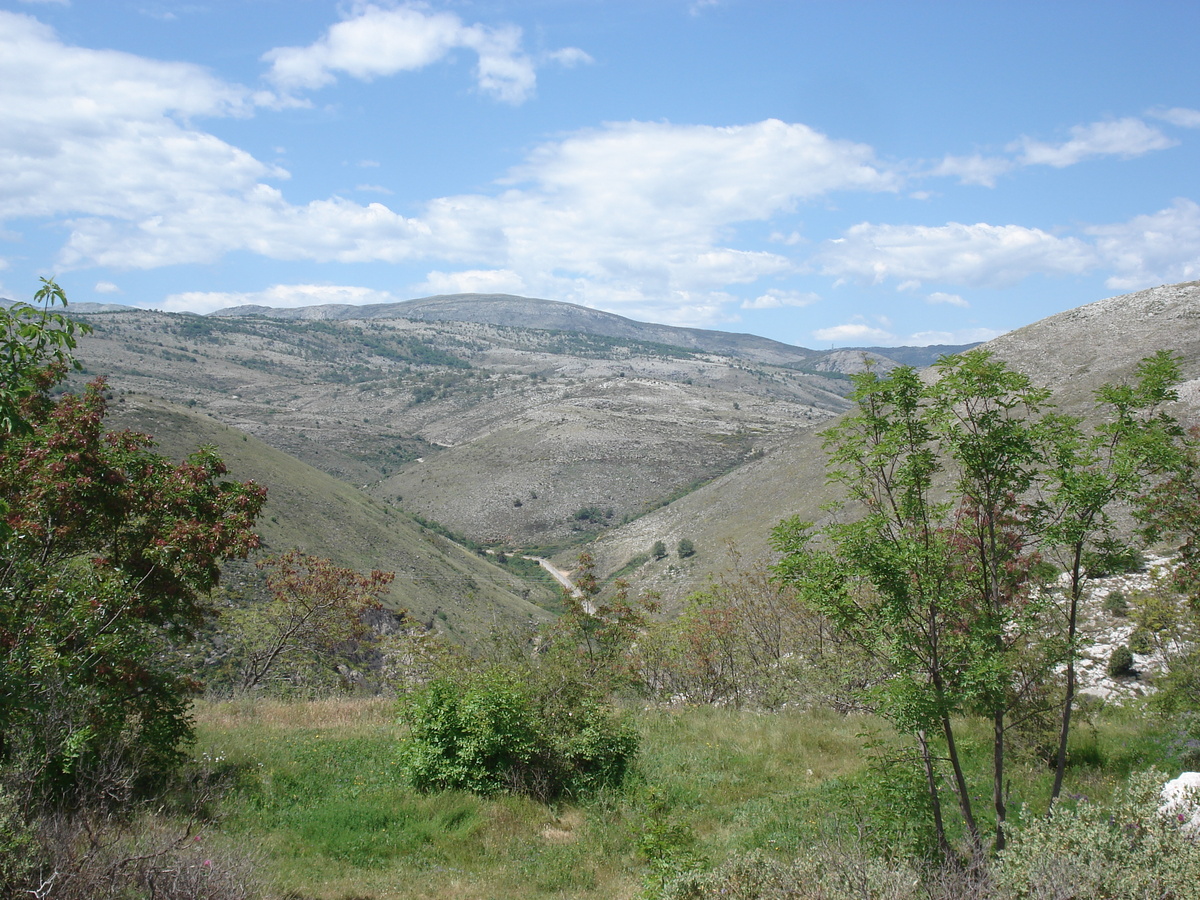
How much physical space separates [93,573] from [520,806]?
5232 millimetres

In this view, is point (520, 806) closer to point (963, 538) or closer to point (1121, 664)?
point (963, 538)

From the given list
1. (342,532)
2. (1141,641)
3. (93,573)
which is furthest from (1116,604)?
(342,532)

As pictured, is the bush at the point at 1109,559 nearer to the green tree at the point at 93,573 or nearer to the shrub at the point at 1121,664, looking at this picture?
the green tree at the point at 93,573

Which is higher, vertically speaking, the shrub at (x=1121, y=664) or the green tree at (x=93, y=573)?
the green tree at (x=93, y=573)

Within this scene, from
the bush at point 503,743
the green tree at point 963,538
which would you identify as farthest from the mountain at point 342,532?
the green tree at point 963,538

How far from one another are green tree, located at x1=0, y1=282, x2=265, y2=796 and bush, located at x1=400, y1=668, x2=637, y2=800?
2.73 meters

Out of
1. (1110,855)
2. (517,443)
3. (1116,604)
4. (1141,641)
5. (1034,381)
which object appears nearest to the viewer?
(1110,855)

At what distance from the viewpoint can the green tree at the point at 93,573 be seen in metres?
5.77

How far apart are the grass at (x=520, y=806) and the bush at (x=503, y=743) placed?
279 millimetres

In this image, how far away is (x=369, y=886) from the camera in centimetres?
643

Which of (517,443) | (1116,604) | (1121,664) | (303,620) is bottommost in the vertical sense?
(303,620)

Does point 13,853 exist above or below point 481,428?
below

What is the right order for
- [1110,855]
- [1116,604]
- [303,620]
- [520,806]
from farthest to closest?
[1116,604], [303,620], [520,806], [1110,855]

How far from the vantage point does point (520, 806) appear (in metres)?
8.36
